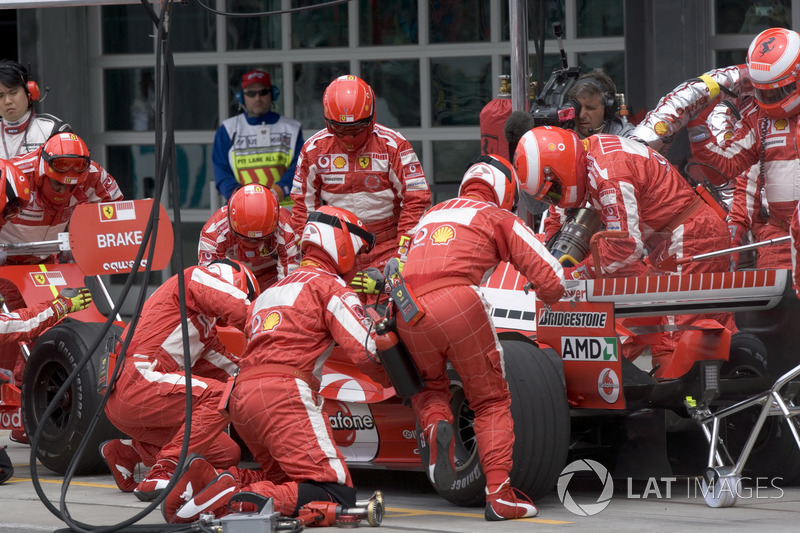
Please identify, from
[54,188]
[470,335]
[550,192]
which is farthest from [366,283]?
[54,188]

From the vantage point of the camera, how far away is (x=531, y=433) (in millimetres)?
6207

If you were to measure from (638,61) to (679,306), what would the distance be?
217 inches

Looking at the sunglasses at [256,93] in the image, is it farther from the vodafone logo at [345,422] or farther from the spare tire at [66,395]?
the vodafone logo at [345,422]

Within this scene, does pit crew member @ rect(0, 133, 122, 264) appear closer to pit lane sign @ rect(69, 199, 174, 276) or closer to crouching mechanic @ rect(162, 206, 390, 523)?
pit lane sign @ rect(69, 199, 174, 276)

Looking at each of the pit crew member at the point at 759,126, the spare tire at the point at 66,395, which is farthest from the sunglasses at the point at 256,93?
the pit crew member at the point at 759,126

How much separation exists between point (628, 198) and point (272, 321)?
1960 mm

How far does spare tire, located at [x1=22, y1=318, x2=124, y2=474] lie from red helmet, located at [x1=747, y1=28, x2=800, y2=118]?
3878 mm

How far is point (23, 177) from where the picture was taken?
8570 mm

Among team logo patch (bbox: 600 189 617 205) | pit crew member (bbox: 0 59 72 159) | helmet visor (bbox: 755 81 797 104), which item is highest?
pit crew member (bbox: 0 59 72 159)

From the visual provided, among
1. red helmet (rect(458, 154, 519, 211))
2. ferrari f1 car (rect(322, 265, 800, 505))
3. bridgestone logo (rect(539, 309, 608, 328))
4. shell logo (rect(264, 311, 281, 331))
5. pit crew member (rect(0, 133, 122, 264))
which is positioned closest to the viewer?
shell logo (rect(264, 311, 281, 331))

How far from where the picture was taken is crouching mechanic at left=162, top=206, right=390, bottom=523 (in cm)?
591

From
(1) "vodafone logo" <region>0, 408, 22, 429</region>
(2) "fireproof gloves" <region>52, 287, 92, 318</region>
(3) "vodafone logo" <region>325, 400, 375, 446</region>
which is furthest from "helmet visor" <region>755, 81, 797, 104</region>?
(1) "vodafone logo" <region>0, 408, 22, 429</region>

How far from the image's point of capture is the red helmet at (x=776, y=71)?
7.32m

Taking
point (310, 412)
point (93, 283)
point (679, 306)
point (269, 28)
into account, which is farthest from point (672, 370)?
point (269, 28)
